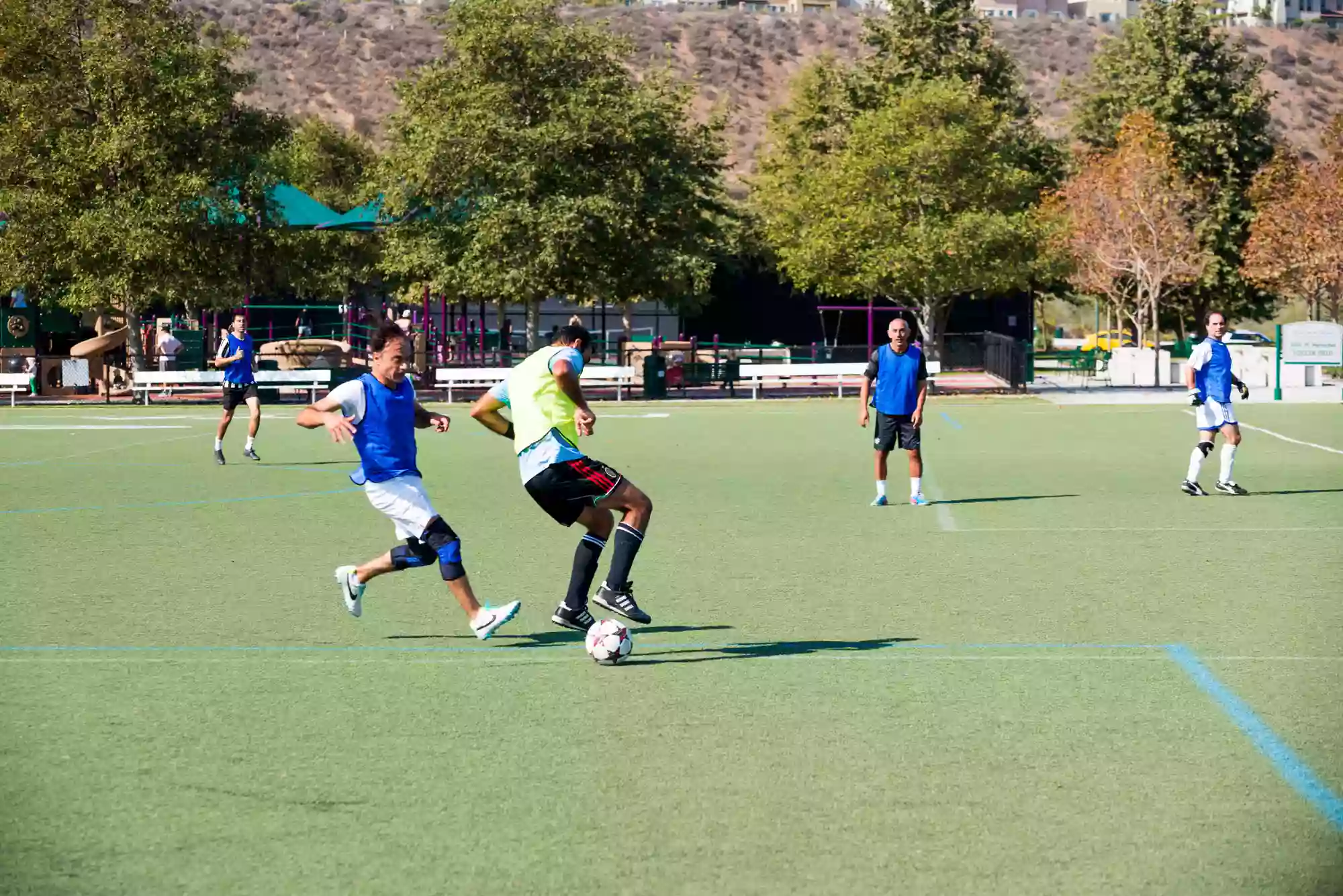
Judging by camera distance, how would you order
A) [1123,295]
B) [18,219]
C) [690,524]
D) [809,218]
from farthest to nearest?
1. [1123,295]
2. [809,218]
3. [18,219]
4. [690,524]

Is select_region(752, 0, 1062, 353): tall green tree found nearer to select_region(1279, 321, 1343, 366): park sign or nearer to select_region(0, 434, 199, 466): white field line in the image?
select_region(1279, 321, 1343, 366): park sign

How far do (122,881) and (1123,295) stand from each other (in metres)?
57.6

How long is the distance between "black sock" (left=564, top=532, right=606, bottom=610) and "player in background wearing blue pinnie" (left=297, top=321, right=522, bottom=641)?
1.35 feet

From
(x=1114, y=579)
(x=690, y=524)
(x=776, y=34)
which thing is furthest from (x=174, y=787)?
(x=776, y=34)

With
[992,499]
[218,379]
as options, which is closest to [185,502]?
[992,499]

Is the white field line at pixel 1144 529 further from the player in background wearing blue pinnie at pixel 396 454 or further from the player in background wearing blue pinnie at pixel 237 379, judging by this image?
the player in background wearing blue pinnie at pixel 237 379

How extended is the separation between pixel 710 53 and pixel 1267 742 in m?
146

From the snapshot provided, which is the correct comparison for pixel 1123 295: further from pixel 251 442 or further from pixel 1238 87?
pixel 251 442

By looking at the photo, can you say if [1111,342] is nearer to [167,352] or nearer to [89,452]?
[167,352]

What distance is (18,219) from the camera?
130 ft

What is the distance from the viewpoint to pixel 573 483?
915 centimetres

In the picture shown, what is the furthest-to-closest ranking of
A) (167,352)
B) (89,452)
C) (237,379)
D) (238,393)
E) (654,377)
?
(167,352)
(654,377)
(89,452)
(238,393)
(237,379)

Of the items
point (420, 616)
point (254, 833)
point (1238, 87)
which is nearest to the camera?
point (254, 833)

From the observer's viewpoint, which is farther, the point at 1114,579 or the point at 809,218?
the point at 809,218
